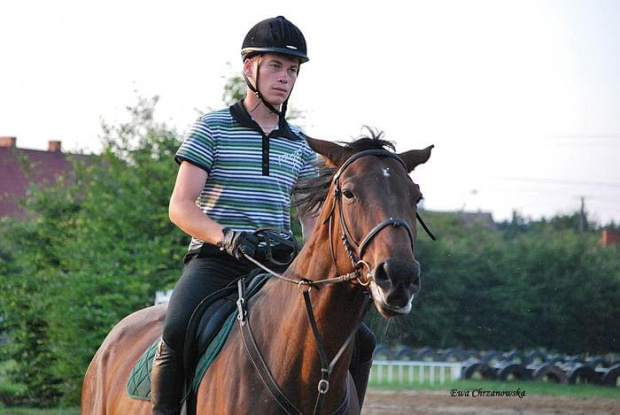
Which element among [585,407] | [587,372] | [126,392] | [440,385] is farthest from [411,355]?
[126,392]

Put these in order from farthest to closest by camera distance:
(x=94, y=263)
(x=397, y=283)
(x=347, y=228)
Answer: (x=94, y=263) → (x=347, y=228) → (x=397, y=283)

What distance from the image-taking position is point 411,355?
2405 cm

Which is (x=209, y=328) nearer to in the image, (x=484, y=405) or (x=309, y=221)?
(x=309, y=221)

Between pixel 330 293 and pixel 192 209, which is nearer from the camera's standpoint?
pixel 330 293

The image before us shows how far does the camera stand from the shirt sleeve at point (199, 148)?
5.14 metres

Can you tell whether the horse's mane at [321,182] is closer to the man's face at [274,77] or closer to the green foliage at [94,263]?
the man's face at [274,77]

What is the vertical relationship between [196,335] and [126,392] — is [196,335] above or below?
above

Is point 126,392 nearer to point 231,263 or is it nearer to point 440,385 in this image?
point 231,263

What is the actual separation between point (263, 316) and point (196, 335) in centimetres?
44

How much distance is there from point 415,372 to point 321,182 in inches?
737

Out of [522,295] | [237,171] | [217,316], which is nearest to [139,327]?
[217,316]

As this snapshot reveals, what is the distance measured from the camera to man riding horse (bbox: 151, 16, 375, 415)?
505cm

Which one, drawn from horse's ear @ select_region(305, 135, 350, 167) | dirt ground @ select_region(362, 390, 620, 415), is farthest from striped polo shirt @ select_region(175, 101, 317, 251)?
dirt ground @ select_region(362, 390, 620, 415)

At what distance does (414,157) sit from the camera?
4367 mm
